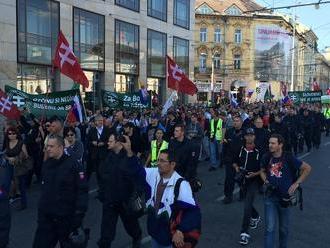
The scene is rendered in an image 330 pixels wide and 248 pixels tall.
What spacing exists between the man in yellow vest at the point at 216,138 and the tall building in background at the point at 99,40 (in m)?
9.22

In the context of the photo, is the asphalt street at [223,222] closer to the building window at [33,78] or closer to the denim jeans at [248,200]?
the denim jeans at [248,200]

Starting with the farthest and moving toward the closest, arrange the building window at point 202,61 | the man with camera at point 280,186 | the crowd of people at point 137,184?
the building window at point 202,61
the man with camera at point 280,186
the crowd of people at point 137,184

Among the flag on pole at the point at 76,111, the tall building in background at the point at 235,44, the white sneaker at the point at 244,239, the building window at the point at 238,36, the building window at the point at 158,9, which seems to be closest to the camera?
the white sneaker at the point at 244,239

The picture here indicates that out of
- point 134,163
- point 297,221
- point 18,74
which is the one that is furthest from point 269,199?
point 18,74

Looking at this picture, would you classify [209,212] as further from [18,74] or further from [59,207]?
[18,74]

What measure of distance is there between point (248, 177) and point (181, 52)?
97.1ft

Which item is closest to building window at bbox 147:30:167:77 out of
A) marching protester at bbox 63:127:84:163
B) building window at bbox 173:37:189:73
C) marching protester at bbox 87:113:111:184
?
building window at bbox 173:37:189:73

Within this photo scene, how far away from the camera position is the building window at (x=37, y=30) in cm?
2119

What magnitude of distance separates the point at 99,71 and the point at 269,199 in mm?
21772

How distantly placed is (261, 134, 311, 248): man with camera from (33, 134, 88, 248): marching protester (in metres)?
2.36

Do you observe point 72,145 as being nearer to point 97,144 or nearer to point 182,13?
point 97,144

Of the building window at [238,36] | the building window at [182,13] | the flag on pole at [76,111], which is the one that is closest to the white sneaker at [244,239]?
the flag on pole at [76,111]

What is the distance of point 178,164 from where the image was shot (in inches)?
315

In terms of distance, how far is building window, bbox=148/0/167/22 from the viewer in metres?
32.0
